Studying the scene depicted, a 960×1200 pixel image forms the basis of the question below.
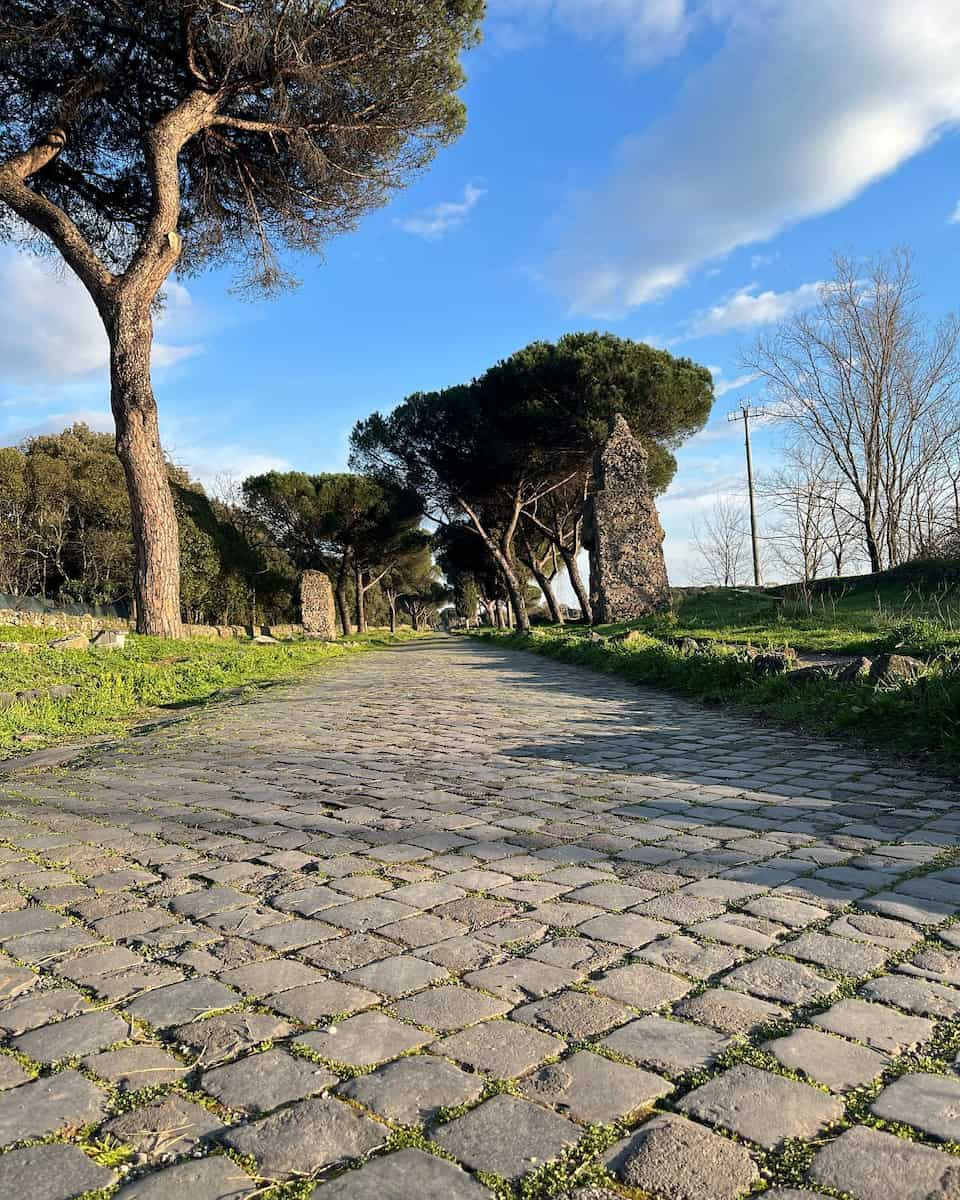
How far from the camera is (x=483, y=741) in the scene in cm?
566

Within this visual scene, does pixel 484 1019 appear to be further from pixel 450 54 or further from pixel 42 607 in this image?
pixel 42 607

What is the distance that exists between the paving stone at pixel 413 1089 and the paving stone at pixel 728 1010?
543 millimetres

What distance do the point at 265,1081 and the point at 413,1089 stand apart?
29cm

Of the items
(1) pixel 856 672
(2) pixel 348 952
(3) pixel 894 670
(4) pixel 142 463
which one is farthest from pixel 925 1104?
(4) pixel 142 463

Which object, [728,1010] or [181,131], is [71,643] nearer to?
[181,131]

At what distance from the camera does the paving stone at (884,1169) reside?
129 centimetres

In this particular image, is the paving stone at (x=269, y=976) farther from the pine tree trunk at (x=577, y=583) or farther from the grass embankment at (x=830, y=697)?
the pine tree trunk at (x=577, y=583)

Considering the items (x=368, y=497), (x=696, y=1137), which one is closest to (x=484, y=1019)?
(x=696, y=1137)

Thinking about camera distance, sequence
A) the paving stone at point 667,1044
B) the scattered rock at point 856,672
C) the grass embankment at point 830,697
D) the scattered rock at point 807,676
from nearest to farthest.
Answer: the paving stone at point 667,1044
the grass embankment at point 830,697
the scattered rock at point 856,672
the scattered rock at point 807,676

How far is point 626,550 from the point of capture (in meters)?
16.3

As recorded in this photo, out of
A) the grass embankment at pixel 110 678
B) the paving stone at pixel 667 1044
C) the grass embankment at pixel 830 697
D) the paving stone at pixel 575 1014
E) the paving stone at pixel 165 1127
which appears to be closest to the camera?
the paving stone at pixel 165 1127

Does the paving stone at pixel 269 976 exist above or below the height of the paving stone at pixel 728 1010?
above

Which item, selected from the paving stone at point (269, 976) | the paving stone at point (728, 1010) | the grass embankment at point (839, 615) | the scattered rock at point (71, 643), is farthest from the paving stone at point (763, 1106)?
the scattered rock at point (71, 643)

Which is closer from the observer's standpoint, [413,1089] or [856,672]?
[413,1089]
